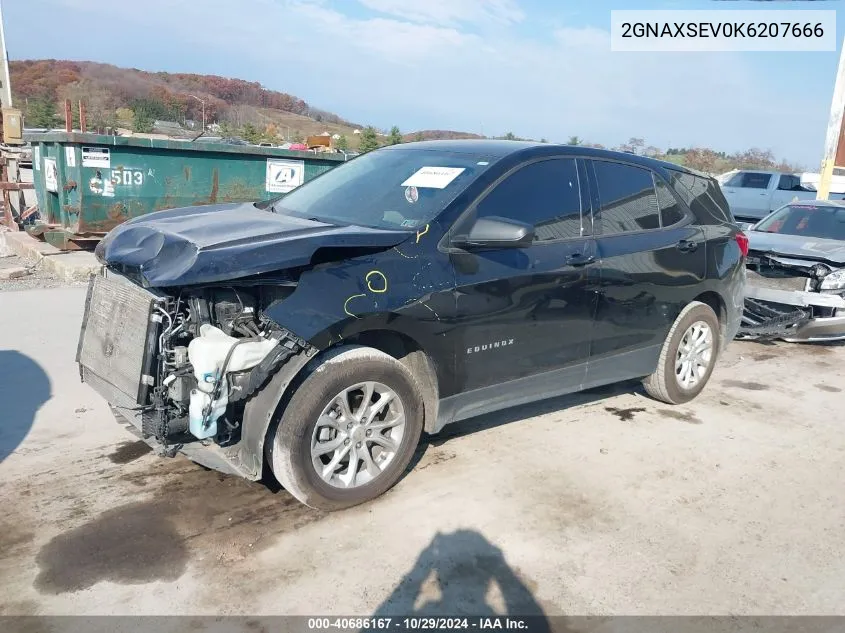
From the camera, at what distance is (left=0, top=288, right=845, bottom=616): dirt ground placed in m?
3.00

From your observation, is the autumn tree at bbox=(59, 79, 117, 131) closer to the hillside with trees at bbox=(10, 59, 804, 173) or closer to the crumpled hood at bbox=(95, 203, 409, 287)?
the hillside with trees at bbox=(10, 59, 804, 173)

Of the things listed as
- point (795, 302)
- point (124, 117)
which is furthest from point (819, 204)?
point (124, 117)

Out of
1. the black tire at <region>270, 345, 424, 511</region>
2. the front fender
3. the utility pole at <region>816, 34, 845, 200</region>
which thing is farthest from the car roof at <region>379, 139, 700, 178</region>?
the utility pole at <region>816, 34, 845, 200</region>

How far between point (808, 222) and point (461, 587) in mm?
7332

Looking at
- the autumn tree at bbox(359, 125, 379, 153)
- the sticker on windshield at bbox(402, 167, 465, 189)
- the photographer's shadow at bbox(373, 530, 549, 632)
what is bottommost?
the photographer's shadow at bbox(373, 530, 549, 632)

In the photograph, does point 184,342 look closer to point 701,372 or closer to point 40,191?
point 701,372

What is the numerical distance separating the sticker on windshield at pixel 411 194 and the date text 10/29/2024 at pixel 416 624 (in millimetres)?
2194

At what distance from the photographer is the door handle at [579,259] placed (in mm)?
4266

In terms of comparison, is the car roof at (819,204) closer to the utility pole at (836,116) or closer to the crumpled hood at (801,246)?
the crumpled hood at (801,246)

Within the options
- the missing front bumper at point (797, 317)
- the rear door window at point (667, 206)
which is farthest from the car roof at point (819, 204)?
the rear door window at point (667, 206)

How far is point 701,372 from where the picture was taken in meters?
5.60

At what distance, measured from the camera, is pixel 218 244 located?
3232 mm

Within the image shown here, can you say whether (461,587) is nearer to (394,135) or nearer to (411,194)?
(411,194)

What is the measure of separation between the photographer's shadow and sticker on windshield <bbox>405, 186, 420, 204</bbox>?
1.84 metres
